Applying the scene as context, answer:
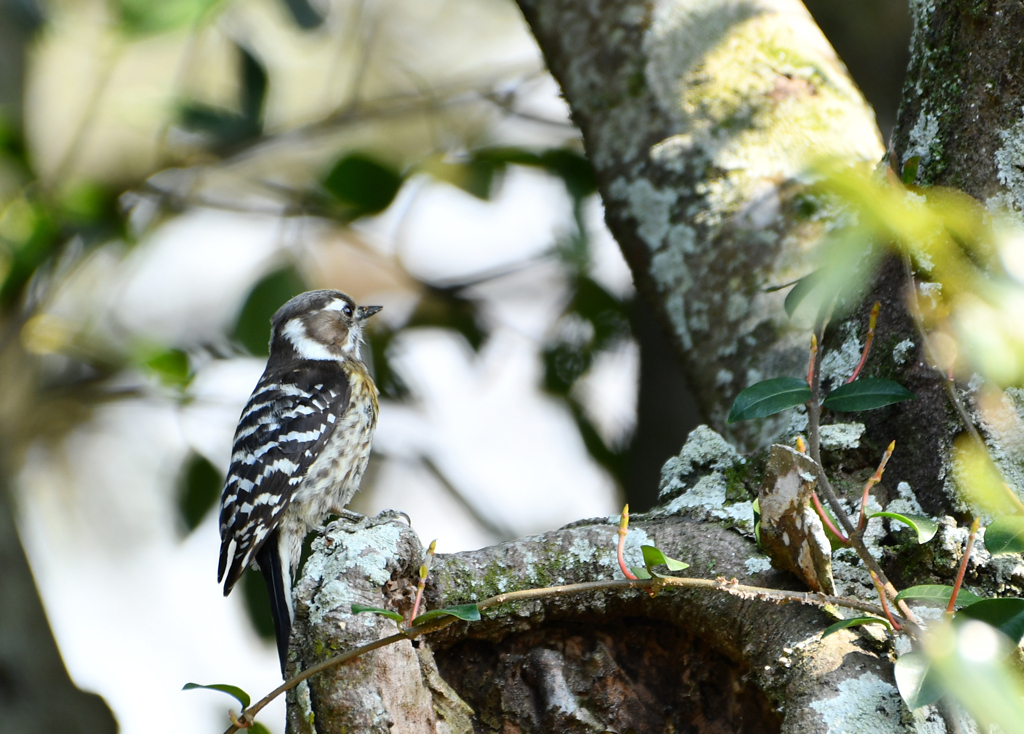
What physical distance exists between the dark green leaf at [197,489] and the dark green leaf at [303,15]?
59.5 inches

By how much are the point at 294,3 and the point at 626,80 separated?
1409 mm

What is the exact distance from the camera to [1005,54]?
1.45m

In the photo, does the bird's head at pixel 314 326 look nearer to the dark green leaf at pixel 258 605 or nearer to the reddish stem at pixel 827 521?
the dark green leaf at pixel 258 605

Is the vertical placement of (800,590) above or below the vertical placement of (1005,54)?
below

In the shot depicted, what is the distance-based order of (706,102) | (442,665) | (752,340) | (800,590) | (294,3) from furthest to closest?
1. (294,3)
2. (706,102)
3. (752,340)
4. (442,665)
5. (800,590)

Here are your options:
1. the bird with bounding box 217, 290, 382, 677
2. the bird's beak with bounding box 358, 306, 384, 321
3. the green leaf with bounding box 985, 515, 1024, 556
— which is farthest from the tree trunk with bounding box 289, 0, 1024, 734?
the bird's beak with bounding box 358, 306, 384, 321

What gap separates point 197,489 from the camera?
10.0ft

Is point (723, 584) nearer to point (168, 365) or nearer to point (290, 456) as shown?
point (290, 456)

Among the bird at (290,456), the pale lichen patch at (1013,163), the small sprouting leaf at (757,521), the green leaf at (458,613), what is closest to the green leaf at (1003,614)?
the small sprouting leaf at (757,521)

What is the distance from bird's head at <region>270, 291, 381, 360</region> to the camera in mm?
3072

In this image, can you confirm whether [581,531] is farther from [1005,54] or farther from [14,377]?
[14,377]

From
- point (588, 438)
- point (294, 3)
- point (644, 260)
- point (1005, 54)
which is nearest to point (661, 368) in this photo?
point (588, 438)

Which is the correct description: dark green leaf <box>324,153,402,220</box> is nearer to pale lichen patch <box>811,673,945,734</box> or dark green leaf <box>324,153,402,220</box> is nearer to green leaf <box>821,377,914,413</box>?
green leaf <box>821,377,914,413</box>

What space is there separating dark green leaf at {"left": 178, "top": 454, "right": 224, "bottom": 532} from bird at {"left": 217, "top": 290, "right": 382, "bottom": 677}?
0.38 metres
